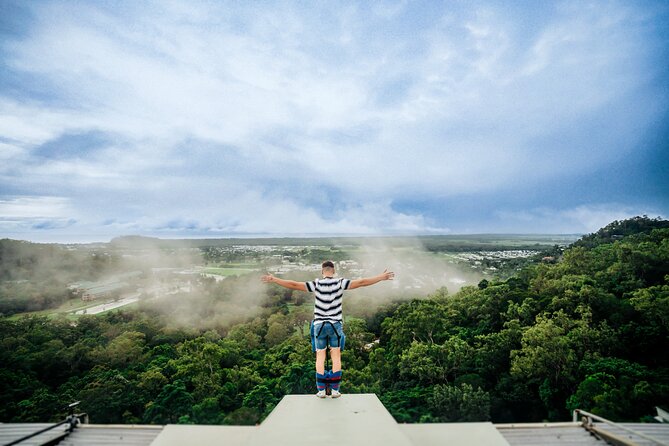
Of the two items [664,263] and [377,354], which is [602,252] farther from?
[377,354]

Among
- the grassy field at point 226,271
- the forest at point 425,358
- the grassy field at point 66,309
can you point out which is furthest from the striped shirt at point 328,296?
the grassy field at point 226,271

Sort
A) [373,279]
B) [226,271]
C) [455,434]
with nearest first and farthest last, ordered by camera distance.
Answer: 1. [373,279]
2. [455,434]
3. [226,271]

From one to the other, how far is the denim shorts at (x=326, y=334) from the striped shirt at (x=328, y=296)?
6 cm

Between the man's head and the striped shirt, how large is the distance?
0.26 ft

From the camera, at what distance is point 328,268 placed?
415 cm

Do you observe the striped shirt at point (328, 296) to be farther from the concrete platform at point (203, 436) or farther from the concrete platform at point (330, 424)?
the concrete platform at point (203, 436)

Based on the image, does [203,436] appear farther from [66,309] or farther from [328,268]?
[66,309]

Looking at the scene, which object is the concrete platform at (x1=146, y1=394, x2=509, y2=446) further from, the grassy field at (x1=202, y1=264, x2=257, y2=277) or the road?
the grassy field at (x1=202, y1=264, x2=257, y2=277)

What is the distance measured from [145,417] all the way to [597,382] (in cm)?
2304

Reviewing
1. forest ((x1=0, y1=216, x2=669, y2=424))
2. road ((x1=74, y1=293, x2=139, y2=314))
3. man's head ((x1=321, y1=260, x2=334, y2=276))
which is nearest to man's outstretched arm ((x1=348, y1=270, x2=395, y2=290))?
man's head ((x1=321, y1=260, x2=334, y2=276))

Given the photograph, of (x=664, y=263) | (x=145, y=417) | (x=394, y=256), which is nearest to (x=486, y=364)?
(x=664, y=263)

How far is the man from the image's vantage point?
13.4ft

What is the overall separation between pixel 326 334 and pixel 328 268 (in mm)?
840

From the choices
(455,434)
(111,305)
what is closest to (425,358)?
(455,434)
